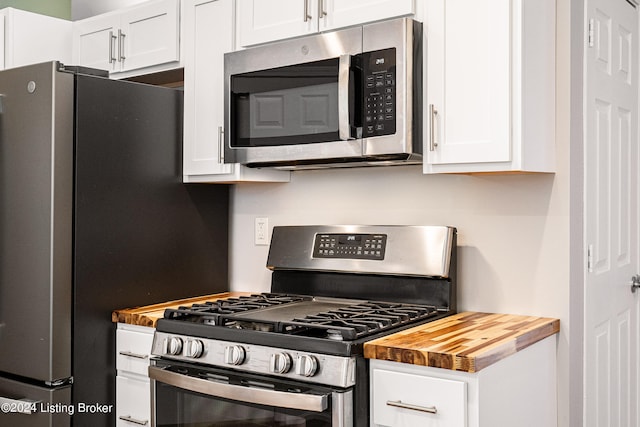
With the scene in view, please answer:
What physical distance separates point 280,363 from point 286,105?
96 cm

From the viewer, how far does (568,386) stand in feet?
6.89

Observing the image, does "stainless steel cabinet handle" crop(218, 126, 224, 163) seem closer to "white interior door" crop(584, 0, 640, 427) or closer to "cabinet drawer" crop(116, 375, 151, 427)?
"cabinet drawer" crop(116, 375, 151, 427)

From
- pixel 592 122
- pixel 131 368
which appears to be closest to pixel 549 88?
pixel 592 122

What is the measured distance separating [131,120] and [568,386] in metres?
1.80

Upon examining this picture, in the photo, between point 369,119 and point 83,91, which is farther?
point 83,91

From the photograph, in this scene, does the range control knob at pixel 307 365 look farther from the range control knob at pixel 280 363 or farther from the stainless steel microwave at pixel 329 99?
the stainless steel microwave at pixel 329 99

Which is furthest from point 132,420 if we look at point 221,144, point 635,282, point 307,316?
point 635,282

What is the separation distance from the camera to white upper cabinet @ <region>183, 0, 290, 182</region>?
2.58 meters

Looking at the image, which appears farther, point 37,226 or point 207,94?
point 207,94

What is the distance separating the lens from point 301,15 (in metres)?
2.34

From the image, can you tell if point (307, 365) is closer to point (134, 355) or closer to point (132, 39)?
point (134, 355)

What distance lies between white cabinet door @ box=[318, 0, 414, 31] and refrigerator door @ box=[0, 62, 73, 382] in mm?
920

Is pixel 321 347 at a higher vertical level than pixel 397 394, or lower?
higher

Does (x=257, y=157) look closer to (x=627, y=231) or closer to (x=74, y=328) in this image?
(x=74, y=328)
